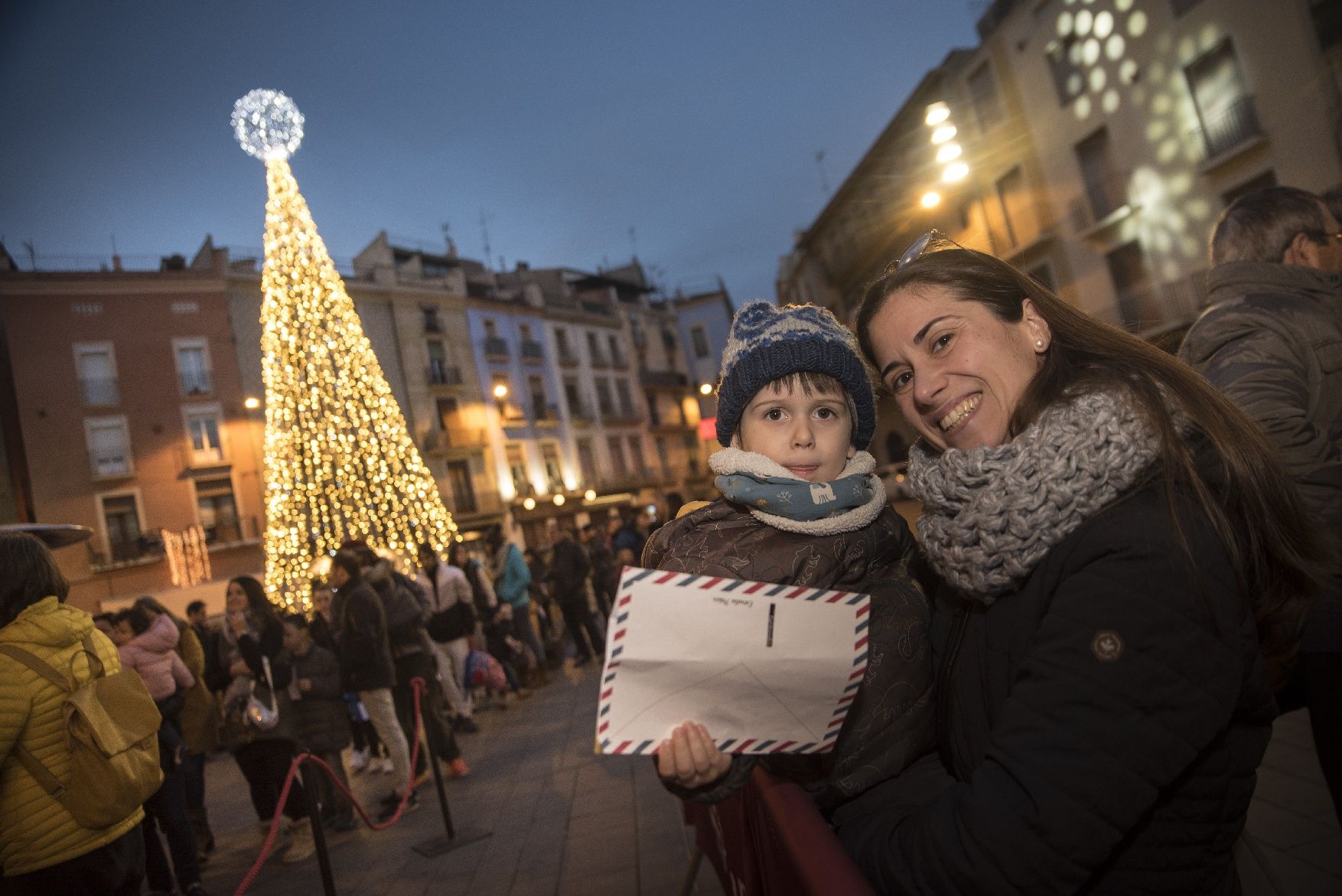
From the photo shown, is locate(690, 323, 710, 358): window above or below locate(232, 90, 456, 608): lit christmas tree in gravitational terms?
above

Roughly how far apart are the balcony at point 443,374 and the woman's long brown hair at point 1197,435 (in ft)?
108

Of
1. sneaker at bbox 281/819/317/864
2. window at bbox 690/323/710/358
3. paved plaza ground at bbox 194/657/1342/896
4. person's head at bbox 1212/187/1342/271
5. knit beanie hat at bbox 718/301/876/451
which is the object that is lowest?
paved plaza ground at bbox 194/657/1342/896

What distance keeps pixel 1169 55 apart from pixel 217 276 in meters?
29.6

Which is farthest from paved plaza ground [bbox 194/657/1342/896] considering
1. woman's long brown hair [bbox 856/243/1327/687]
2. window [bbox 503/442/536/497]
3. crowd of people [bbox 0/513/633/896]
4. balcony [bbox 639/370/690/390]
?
balcony [bbox 639/370/690/390]

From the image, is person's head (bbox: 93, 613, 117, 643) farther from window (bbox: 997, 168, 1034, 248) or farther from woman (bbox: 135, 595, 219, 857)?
window (bbox: 997, 168, 1034, 248)

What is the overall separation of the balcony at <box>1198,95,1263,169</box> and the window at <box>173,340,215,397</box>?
30547mm

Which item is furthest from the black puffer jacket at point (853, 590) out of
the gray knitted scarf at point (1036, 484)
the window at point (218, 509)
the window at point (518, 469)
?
the window at point (518, 469)

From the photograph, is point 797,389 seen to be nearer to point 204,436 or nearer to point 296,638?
point 296,638

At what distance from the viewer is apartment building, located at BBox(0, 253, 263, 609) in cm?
2444

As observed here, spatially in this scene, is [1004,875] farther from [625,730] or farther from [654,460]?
[654,460]

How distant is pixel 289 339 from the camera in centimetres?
1533

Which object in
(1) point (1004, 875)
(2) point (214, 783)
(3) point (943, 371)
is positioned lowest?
(2) point (214, 783)

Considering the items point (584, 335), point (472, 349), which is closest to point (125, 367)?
point (472, 349)

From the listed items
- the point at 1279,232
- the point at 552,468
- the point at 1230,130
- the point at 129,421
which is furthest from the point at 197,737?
the point at 552,468
